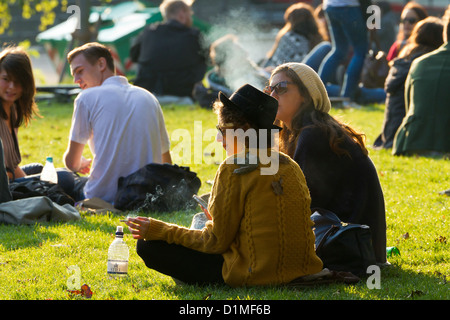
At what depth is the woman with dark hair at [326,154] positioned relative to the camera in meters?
4.97

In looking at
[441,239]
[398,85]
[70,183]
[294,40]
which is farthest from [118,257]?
[294,40]

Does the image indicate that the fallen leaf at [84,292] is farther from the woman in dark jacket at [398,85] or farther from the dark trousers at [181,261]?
the woman in dark jacket at [398,85]

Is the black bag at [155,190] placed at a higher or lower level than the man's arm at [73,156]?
lower

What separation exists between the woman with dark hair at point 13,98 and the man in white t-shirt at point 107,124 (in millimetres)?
470

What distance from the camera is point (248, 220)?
4.26 metres

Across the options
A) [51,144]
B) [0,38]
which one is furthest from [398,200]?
[0,38]

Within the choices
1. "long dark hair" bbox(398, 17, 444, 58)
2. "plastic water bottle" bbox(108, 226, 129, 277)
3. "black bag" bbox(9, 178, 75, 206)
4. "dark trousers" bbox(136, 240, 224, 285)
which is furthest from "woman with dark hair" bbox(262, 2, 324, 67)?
"dark trousers" bbox(136, 240, 224, 285)

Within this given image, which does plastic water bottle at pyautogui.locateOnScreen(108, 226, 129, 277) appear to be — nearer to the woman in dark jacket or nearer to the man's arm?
the man's arm

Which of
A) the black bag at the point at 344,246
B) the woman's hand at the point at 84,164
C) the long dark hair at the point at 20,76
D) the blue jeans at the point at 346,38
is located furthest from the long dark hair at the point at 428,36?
the black bag at the point at 344,246

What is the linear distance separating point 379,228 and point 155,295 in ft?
5.00

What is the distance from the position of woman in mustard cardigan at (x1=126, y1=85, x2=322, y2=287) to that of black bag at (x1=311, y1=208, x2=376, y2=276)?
29 cm

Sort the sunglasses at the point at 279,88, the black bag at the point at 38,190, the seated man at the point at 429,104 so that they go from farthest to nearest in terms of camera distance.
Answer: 1. the seated man at the point at 429,104
2. the black bag at the point at 38,190
3. the sunglasses at the point at 279,88

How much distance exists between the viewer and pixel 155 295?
444 cm

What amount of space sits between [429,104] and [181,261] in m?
5.31
